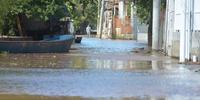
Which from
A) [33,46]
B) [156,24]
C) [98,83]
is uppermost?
[156,24]

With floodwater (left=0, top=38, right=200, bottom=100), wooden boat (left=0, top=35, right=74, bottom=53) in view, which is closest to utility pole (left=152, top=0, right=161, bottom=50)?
wooden boat (left=0, top=35, right=74, bottom=53)

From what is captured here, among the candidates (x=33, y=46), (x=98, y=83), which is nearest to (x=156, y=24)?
(x=33, y=46)

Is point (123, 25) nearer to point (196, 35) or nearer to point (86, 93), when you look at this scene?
point (196, 35)

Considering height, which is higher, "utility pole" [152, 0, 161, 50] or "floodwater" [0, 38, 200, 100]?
"utility pole" [152, 0, 161, 50]

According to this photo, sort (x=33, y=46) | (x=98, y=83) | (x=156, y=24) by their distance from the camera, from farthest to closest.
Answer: (x=156, y=24) < (x=33, y=46) < (x=98, y=83)

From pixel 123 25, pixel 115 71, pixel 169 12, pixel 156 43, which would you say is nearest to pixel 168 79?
pixel 115 71

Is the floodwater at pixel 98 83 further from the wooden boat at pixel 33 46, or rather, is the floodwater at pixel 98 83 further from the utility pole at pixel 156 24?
the utility pole at pixel 156 24

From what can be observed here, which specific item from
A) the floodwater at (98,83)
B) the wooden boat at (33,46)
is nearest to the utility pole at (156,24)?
the wooden boat at (33,46)

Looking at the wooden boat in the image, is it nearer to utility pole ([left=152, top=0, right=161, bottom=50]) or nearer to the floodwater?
utility pole ([left=152, top=0, right=161, bottom=50])

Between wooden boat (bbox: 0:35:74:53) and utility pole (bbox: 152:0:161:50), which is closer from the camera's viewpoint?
wooden boat (bbox: 0:35:74:53)

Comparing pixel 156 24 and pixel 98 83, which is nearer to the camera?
pixel 98 83

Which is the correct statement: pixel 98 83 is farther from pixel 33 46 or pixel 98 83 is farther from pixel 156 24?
pixel 156 24

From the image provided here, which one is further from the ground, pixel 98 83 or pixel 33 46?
pixel 33 46

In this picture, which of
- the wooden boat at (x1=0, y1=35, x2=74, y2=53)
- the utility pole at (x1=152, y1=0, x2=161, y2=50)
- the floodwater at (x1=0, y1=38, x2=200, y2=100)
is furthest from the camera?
the utility pole at (x1=152, y1=0, x2=161, y2=50)
